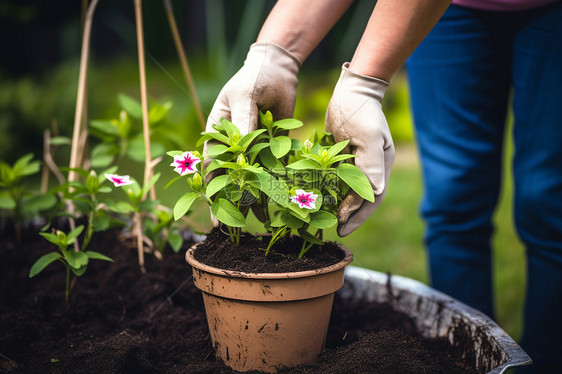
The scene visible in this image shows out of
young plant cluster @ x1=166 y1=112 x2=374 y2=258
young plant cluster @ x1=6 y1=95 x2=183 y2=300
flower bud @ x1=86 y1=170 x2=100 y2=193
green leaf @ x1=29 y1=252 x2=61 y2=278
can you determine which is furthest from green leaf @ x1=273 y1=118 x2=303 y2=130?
green leaf @ x1=29 y1=252 x2=61 y2=278

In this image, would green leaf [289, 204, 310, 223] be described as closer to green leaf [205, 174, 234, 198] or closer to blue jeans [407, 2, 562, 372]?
green leaf [205, 174, 234, 198]

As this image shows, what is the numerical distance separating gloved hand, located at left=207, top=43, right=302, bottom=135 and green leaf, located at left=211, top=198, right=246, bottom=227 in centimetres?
20

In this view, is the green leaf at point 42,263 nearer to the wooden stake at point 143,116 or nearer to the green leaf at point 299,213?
the wooden stake at point 143,116

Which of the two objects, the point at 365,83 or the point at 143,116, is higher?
the point at 365,83

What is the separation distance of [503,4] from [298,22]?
575 mm

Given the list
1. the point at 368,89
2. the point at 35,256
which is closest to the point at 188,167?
the point at 368,89

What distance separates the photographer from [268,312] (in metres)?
1.01

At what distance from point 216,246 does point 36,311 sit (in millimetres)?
480

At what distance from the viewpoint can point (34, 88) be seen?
347cm

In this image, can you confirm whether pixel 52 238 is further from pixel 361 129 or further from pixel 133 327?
pixel 361 129

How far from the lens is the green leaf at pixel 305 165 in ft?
3.22

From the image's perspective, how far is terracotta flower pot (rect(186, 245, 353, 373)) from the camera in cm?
99

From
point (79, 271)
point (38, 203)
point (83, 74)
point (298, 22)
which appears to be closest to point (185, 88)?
point (83, 74)

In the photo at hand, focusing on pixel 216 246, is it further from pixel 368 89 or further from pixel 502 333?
pixel 502 333
